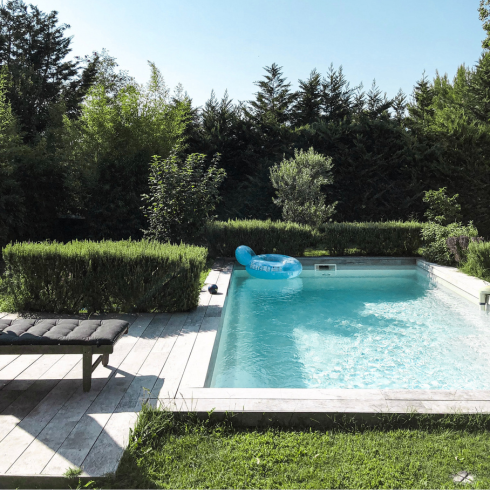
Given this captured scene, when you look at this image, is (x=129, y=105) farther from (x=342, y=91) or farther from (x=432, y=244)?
(x=342, y=91)

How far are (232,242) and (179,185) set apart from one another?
232 centimetres

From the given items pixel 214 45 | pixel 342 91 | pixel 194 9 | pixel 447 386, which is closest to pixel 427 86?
pixel 342 91

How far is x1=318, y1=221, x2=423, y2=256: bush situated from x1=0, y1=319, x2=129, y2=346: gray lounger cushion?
7939 millimetres

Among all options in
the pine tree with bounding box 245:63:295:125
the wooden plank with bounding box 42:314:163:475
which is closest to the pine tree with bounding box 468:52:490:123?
the pine tree with bounding box 245:63:295:125

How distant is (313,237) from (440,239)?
119 inches

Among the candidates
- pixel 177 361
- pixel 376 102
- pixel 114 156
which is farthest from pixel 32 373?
pixel 376 102

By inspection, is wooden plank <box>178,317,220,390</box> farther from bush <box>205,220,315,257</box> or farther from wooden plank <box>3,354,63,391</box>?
bush <box>205,220,315,257</box>

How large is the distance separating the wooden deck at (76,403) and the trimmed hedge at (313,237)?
592 cm

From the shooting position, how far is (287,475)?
223 centimetres

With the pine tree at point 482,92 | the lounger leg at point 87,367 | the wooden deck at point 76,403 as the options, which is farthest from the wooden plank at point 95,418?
the pine tree at point 482,92

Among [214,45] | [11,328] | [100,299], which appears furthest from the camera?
[214,45]

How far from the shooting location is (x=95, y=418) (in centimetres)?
270

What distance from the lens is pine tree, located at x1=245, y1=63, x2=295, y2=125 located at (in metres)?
18.2

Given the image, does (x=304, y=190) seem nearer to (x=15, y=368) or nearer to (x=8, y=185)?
(x=8, y=185)
